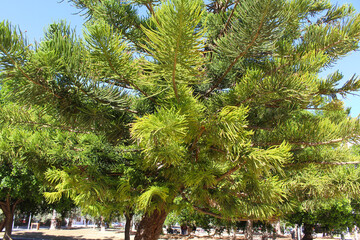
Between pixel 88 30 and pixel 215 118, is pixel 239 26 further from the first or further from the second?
pixel 88 30

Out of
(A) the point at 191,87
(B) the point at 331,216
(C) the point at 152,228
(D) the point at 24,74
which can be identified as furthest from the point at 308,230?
(D) the point at 24,74

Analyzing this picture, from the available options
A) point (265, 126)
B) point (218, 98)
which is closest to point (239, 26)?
point (218, 98)

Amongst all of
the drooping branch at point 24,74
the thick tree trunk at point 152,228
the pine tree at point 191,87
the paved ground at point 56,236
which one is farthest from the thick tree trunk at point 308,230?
the drooping branch at point 24,74

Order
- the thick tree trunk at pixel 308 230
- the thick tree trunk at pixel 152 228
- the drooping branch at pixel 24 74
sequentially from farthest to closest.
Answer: the thick tree trunk at pixel 308 230, the thick tree trunk at pixel 152 228, the drooping branch at pixel 24 74

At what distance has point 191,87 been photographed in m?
2.65

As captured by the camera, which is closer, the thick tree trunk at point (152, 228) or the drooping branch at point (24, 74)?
the drooping branch at point (24, 74)

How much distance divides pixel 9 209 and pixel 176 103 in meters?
12.4

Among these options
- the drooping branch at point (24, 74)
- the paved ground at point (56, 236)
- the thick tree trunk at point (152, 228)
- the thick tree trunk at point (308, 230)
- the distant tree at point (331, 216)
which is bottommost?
the paved ground at point (56, 236)

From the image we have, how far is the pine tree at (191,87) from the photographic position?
172cm

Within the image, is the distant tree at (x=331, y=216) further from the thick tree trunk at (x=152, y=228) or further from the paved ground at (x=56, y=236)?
the paved ground at (x=56, y=236)

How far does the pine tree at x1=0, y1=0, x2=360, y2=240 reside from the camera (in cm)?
172

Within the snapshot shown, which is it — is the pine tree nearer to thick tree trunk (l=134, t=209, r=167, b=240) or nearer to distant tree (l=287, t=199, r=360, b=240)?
thick tree trunk (l=134, t=209, r=167, b=240)

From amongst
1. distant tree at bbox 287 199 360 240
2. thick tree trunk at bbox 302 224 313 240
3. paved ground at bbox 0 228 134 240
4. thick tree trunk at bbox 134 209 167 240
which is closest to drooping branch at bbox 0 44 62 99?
thick tree trunk at bbox 134 209 167 240

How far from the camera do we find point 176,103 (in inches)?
81.8
